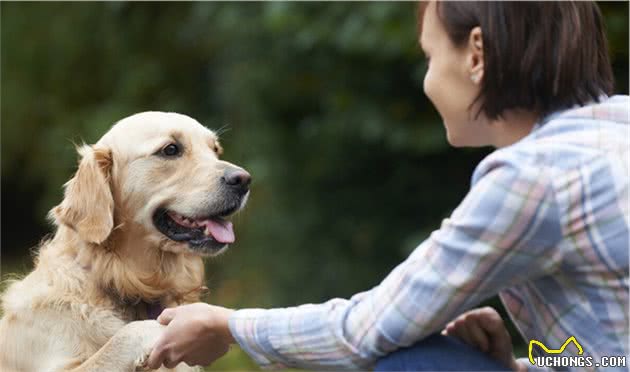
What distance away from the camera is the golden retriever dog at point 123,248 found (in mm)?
3072

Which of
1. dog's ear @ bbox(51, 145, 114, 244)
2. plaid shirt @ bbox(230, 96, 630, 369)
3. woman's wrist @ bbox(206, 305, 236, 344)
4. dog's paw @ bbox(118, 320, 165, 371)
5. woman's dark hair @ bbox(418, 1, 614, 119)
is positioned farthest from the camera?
dog's ear @ bbox(51, 145, 114, 244)

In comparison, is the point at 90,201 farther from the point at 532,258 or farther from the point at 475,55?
the point at 532,258

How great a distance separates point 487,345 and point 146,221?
1.42m

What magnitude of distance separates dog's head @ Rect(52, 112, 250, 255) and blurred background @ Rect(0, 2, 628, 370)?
186 cm

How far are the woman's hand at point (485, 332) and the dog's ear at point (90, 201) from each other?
1.32 metres

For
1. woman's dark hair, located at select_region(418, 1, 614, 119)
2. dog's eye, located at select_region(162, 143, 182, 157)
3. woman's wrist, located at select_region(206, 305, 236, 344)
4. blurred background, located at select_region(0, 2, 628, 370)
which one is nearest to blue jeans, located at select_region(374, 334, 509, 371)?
woman's wrist, located at select_region(206, 305, 236, 344)

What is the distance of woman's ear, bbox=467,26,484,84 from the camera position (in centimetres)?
210

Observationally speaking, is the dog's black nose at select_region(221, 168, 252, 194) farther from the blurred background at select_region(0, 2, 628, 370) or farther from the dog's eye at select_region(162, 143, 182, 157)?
the blurred background at select_region(0, 2, 628, 370)

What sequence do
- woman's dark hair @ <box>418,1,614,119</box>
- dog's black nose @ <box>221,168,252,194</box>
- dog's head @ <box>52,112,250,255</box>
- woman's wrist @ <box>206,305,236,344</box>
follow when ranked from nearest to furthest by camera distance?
1. woman's dark hair @ <box>418,1,614,119</box>
2. woman's wrist @ <box>206,305,236,344</box>
3. dog's head @ <box>52,112,250,255</box>
4. dog's black nose @ <box>221,168,252,194</box>

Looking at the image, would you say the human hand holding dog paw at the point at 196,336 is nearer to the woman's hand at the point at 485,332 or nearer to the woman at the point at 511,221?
the woman at the point at 511,221

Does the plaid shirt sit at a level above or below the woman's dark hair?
below

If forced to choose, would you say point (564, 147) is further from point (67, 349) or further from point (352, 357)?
point (67, 349)

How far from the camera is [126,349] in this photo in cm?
287

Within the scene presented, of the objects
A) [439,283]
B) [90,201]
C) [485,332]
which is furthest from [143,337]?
[439,283]
